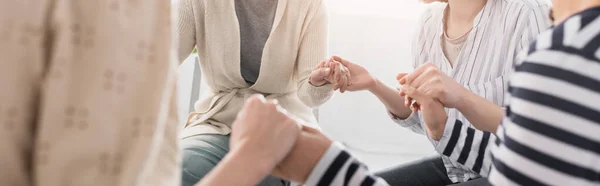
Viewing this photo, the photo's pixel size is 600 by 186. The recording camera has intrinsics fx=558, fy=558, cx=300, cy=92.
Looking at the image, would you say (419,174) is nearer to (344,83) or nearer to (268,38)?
(344,83)

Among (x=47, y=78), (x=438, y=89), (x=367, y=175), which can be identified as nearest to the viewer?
(x=47, y=78)

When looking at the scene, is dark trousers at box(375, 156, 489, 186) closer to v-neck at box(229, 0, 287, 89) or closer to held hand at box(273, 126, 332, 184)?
v-neck at box(229, 0, 287, 89)

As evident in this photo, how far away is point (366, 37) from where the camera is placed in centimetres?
242

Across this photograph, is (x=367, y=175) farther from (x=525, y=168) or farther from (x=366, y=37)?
(x=366, y=37)

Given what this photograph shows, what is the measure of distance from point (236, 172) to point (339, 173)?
5.4 inches

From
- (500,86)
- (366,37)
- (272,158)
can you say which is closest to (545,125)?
(272,158)

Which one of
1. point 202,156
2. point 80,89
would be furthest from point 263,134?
point 202,156

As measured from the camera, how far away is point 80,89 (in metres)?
0.45

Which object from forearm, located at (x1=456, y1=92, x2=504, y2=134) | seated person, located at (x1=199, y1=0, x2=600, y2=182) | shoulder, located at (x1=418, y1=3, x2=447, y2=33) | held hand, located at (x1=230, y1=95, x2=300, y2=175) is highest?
seated person, located at (x1=199, y1=0, x2=600, y2=182)

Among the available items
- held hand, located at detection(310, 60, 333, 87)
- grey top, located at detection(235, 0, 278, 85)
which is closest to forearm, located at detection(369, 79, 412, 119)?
held hand, located at detection(310, 60, 333, 87)

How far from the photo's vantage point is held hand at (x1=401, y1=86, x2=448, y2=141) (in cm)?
99

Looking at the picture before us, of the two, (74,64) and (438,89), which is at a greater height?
(74,64)

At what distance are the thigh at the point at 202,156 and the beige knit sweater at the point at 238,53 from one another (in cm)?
8

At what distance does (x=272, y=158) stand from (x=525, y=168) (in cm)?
27
